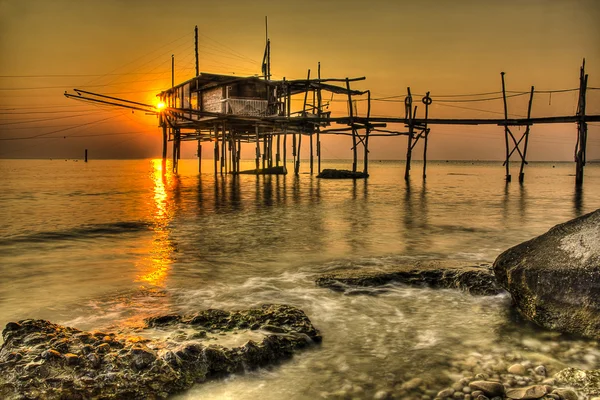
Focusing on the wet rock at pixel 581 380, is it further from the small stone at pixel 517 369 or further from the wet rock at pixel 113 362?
the wet rock at pixel 113 362

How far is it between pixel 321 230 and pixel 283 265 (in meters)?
3.81

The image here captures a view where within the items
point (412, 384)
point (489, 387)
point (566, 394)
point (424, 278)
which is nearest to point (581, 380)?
point (566, 394)

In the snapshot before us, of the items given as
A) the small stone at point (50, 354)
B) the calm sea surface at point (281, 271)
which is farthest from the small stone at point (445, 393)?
the small stone at point (50, 354)

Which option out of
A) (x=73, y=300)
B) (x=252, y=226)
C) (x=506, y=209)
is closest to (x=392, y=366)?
(x=73, y=300)

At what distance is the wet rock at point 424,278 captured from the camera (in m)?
5.88

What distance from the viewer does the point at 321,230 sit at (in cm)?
1142

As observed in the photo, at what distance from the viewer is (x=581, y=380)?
10.9ft

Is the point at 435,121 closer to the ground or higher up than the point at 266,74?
closer to the ground

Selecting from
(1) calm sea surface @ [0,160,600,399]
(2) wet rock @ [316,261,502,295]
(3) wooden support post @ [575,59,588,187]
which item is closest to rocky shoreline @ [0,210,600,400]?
(1) calm sea surface @ [0,160,600,399]

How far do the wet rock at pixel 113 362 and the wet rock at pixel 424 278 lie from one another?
6.88ft

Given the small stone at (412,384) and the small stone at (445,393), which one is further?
the small stone at (412,384)

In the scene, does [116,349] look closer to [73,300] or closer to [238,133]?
[73,300]

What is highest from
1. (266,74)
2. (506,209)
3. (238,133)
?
(266,74)

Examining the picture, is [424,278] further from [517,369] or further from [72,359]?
[72,359]
